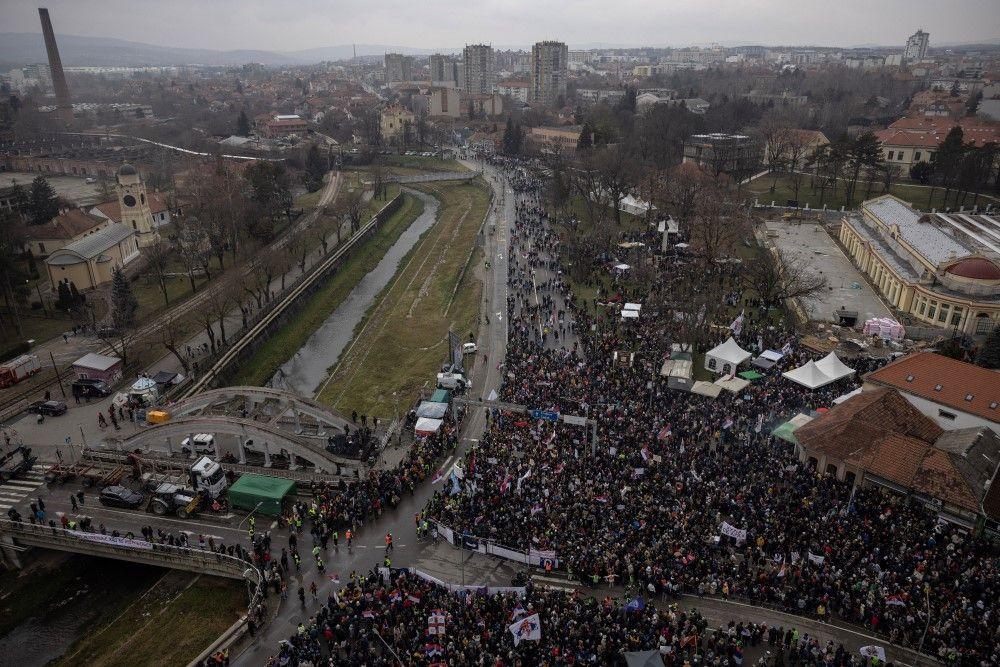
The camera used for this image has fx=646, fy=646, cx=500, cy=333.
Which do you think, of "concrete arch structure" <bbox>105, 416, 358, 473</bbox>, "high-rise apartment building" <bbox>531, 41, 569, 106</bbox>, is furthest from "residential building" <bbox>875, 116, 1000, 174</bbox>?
"high-rise apartment building" <bbox>531, 41, 569, 106</bbox>

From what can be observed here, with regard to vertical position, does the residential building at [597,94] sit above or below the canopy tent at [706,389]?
above

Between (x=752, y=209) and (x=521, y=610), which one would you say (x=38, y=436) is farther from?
(x=752, y=209)

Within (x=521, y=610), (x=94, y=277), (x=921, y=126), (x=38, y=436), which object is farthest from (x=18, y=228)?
(x=921, y=126)

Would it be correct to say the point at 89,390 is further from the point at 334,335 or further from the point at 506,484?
the point at 506,484

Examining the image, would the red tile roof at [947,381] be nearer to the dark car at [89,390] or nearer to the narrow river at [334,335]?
the narrow river at [334,335]

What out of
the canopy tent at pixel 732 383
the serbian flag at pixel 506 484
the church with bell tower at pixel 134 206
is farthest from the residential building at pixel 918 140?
the church with bell tower at pixel 134 206

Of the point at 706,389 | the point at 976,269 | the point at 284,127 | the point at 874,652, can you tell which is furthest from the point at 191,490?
the point at 284,127
